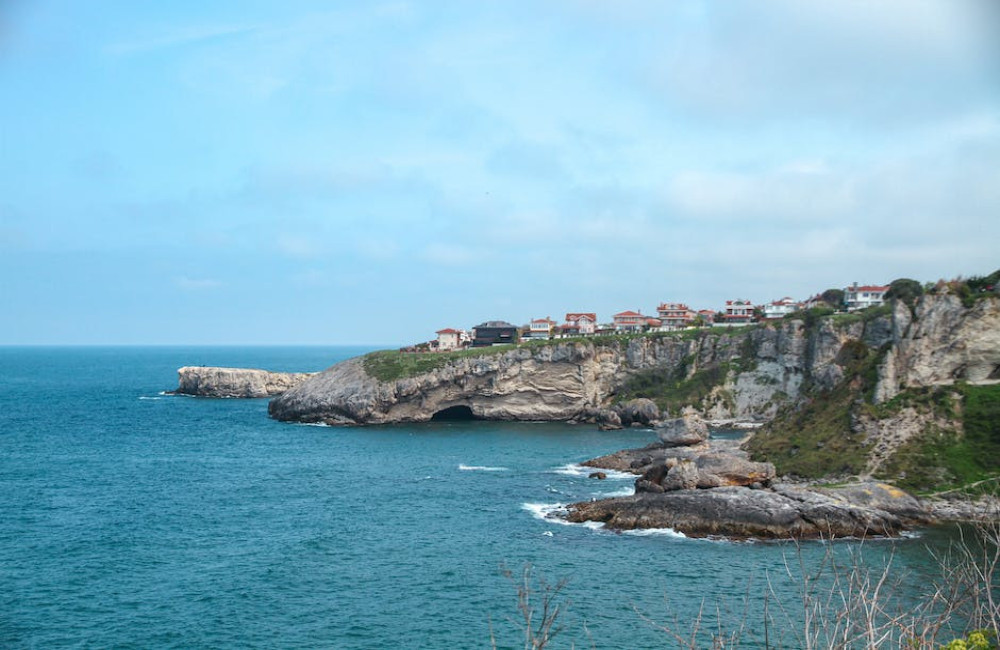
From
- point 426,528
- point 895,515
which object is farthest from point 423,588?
point 895,515

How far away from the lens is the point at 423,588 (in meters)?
34.2

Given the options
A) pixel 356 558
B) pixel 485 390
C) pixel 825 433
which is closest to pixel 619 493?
pixel 825 433

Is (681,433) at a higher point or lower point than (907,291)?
lower

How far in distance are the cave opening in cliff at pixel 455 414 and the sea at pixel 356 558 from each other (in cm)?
3140

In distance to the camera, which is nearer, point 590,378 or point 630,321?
point 590,378

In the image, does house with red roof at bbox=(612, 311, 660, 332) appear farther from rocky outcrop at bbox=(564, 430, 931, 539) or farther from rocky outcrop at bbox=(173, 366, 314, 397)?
rocky outcrop at bbox=(564, 430, 931, 539)

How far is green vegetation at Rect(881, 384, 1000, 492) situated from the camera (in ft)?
154

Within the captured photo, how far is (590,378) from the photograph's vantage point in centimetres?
10238

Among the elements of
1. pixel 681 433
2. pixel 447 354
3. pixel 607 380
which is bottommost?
pixel 681 433

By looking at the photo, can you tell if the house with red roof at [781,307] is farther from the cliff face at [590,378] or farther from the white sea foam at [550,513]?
the white sea foam at [550,513]

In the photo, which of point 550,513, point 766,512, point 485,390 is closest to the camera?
point 766,512

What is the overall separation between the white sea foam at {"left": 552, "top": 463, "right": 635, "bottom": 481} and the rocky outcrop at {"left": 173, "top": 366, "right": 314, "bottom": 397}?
77304 mm

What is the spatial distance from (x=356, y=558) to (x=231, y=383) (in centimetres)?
10199

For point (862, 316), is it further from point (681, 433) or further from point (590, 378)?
point (590, 378)
